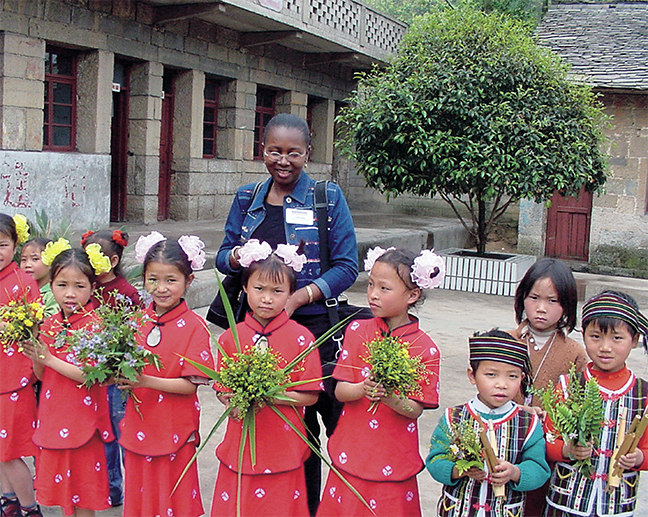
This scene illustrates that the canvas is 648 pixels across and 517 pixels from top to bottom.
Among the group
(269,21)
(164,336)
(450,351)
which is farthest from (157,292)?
(269,21)

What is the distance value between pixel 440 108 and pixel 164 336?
674cm

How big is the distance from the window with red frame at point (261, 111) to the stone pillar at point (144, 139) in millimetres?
3149

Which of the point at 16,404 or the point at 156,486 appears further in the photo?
the point at 16,404

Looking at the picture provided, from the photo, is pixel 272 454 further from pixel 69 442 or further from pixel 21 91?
pixel 21 91

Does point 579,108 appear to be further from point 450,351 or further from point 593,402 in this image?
point 593,402

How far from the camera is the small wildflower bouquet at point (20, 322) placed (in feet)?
8.70

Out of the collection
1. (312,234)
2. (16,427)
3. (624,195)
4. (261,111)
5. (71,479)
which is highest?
(261,111)

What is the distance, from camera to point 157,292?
2816 mm

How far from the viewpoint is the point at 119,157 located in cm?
1109

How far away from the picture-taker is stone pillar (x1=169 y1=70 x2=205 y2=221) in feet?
38.5

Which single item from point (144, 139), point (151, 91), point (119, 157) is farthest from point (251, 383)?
point (119, 157)

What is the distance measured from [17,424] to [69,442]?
0.42 metres

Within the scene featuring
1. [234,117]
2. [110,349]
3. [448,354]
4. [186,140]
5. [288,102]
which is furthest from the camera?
[288,102]

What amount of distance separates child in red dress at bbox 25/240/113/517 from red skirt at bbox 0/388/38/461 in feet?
0.71
